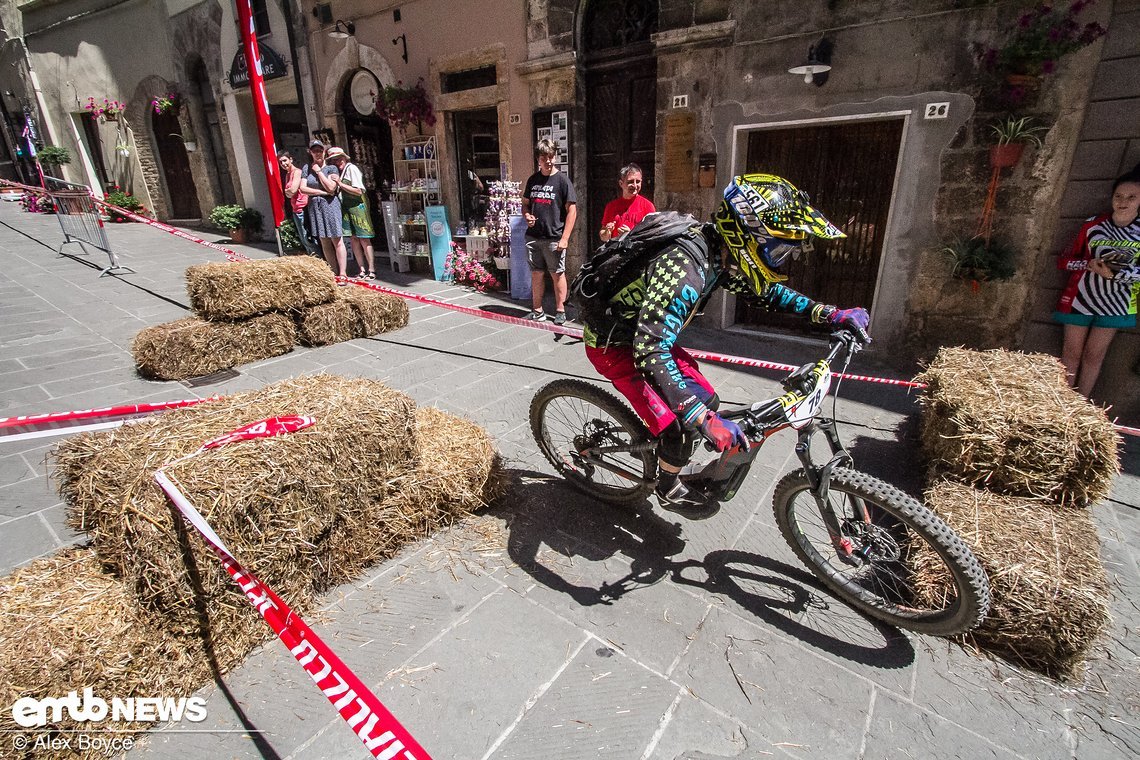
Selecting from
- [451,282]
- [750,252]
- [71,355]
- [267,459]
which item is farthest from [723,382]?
[71,355]

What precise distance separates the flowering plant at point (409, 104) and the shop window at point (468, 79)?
1.53 ft

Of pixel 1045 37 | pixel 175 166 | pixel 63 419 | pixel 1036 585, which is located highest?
pixel 1045 37

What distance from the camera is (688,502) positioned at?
9.48 feet

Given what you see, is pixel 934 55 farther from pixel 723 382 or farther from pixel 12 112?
pixel 12 112

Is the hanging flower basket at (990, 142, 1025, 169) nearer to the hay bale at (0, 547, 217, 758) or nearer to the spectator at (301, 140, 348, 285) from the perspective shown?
the hay bale at (0, 547, 217, 758)

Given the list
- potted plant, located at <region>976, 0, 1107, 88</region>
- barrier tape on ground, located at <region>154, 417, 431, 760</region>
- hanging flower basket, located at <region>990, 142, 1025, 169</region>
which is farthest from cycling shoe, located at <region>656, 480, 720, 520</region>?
potted plant, located at <region>976, 0, 1107, 88</region>

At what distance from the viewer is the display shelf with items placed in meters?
10.4

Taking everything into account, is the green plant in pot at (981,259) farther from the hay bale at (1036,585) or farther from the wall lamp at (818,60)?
the hay bale at (1036,585)

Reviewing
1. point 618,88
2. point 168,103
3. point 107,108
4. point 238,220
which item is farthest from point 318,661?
point 107,108

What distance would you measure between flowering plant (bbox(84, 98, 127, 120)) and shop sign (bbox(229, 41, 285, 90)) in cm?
680

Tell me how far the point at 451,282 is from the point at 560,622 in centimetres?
828

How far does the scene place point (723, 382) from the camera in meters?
5.46

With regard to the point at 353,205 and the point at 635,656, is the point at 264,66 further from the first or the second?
the point at 635,656

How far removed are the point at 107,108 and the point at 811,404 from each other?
2364cm
